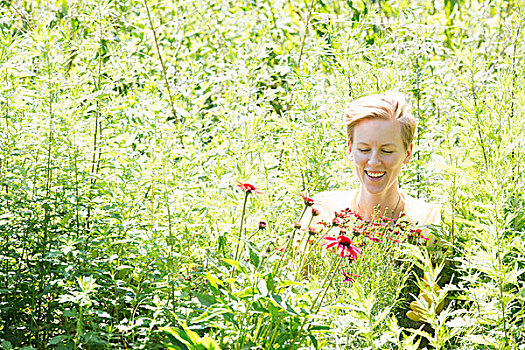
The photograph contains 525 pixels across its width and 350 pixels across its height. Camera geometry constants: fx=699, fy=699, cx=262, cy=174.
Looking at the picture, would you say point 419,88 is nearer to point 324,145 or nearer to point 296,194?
point 324,145

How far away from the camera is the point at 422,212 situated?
3.23 metres

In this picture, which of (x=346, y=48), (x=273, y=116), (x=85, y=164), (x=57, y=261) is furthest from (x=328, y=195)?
(x=57, y=261)

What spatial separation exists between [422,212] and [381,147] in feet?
1.34

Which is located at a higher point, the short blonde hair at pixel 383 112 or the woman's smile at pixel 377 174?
the short blonde hair at pixel 383 112

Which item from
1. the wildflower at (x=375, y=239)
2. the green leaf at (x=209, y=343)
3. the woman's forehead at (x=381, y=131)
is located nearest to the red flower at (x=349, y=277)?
the wildflower at (x=375, y=239)

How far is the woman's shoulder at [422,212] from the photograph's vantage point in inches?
125

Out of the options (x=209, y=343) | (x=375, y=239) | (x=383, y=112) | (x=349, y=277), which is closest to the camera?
(x=209, y=343)

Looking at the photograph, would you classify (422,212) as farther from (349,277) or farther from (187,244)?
(187,244)

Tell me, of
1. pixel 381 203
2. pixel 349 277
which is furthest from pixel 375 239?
pixel 381 203

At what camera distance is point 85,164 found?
2779mm

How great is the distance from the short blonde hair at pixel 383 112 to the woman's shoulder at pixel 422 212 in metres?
0.31

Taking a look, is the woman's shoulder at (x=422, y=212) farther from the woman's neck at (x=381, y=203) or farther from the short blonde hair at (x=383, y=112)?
the short blonde hair at (x=383, y=112)

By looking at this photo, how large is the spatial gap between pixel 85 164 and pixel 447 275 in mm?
1563

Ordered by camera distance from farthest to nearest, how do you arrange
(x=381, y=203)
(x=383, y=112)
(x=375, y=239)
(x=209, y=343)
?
(x=381, y=203)
(x=383, y=112)
(x=375, y=239)
(x=209, y=343)
